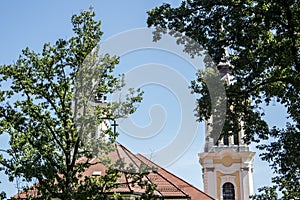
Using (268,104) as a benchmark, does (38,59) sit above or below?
above

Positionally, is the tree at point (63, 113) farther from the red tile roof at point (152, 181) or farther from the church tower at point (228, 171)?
the church tower at point (228, 171)

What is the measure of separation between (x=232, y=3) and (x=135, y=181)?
6492 millimetres

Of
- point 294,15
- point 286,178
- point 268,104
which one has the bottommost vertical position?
point 286,178

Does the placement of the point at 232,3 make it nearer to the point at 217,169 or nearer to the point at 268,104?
the point at 268,104

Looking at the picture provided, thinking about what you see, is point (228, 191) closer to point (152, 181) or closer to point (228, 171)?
point (228, 171)

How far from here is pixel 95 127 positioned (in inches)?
625

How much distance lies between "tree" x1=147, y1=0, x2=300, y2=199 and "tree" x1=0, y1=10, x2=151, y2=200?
408cm

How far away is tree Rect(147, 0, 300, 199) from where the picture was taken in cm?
1177

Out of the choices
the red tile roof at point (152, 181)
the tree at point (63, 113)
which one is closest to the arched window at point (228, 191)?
the red tile roof at point (152, 181)

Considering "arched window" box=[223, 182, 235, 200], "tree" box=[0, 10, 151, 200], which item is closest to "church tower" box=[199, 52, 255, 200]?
"arched window" box=[223, 182, 235, 200]

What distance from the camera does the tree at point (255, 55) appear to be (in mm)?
11766

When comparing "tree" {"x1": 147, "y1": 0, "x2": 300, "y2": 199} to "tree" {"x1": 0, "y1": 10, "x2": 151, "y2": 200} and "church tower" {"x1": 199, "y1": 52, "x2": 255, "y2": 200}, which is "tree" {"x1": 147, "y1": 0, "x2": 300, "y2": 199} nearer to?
"tree" {"x1": 0, "y1": 10, "x2": 151, "y2": 200}

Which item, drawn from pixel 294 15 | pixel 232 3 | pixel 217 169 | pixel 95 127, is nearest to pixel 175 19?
pixel 232 3

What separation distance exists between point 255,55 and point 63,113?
665cm
